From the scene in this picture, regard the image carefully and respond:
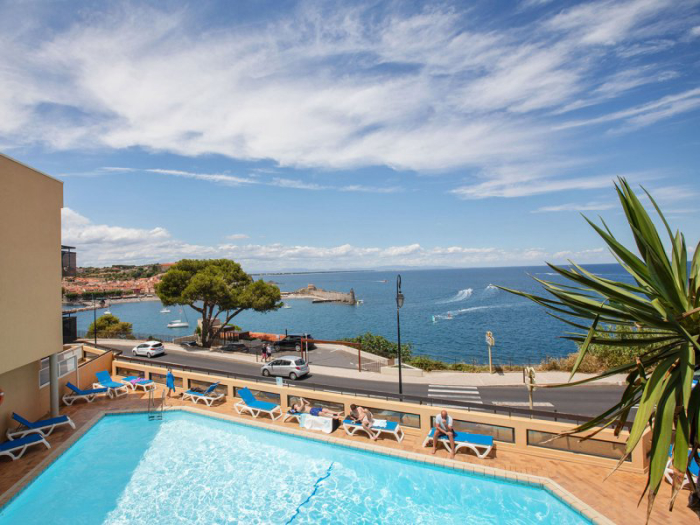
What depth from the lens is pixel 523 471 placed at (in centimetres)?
1052

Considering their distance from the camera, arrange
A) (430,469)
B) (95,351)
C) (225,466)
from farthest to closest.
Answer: (95,351)
(225,466)
(430,469)

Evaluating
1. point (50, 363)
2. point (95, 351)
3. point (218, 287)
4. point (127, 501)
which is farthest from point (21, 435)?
point (218, 287)

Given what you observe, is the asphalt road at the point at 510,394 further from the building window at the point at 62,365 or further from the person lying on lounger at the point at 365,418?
the person lying on lounger at the point at 365,418

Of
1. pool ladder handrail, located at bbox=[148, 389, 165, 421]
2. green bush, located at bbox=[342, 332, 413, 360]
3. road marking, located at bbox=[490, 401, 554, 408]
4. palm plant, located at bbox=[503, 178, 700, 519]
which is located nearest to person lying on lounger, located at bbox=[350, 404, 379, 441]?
pool ladder handrail, located at bbox=[148, 389, 165, 421]

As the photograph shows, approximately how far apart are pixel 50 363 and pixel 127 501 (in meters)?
7.85

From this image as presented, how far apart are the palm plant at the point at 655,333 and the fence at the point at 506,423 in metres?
5.66

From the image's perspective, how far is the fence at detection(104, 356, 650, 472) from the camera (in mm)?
10562

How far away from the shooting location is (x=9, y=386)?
13.4 meters

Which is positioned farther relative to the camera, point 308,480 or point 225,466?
point 225,466

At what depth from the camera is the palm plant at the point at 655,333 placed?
3465 mm

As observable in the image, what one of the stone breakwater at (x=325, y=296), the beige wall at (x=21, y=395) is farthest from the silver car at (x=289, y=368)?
the stone breakwater at (x=325, y=296)

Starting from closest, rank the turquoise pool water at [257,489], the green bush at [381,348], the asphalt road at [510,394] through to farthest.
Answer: the turquoise pool water at [257,489] → the asphalt road at [510,394] → the green bush at [381,348]

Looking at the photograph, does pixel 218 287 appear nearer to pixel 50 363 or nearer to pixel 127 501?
pixel 50 363


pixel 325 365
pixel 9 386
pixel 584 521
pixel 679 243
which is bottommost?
pixel 325 365
